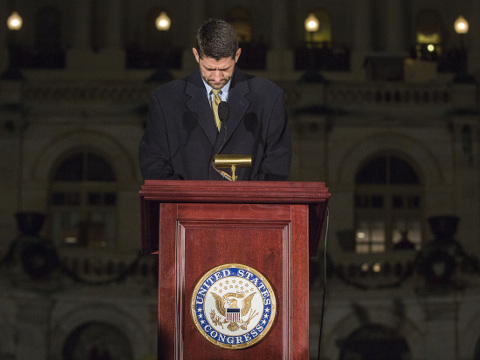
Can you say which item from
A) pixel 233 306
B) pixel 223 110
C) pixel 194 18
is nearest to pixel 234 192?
pixel 233 306

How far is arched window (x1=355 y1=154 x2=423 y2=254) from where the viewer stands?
617 inches

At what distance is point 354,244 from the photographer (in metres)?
15.3

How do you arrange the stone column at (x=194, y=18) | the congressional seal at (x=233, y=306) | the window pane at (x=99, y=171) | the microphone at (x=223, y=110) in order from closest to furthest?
the congressional seal at (x=233, y=306), the microphone at (x=223, y=110), the window pane at (x=99, y=171), the stone column at (x=194, y=18)

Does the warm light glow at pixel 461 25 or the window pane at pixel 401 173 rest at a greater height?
the warm light glow at pixel 461 25

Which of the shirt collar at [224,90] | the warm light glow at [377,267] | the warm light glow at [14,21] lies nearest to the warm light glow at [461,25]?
the warm light glow at [377,267]

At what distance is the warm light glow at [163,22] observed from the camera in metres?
16.3

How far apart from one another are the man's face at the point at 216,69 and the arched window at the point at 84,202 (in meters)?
12.6

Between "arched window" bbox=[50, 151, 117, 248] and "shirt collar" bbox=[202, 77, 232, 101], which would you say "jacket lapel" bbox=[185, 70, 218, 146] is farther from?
"arched window" bbox=[50, 151, 117, 248]

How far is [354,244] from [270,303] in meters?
12.6

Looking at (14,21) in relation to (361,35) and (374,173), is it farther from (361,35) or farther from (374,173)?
(374,173)

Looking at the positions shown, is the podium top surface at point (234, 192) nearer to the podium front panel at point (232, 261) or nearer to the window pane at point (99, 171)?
the podium front panel at point (232, 261)

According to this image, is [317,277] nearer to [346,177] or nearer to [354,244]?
[354,244]

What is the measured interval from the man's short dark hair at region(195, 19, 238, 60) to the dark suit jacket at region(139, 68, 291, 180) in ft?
0.95

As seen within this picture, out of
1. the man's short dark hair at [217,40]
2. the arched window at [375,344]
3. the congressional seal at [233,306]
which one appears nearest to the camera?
the congressional seal at [233,306]
